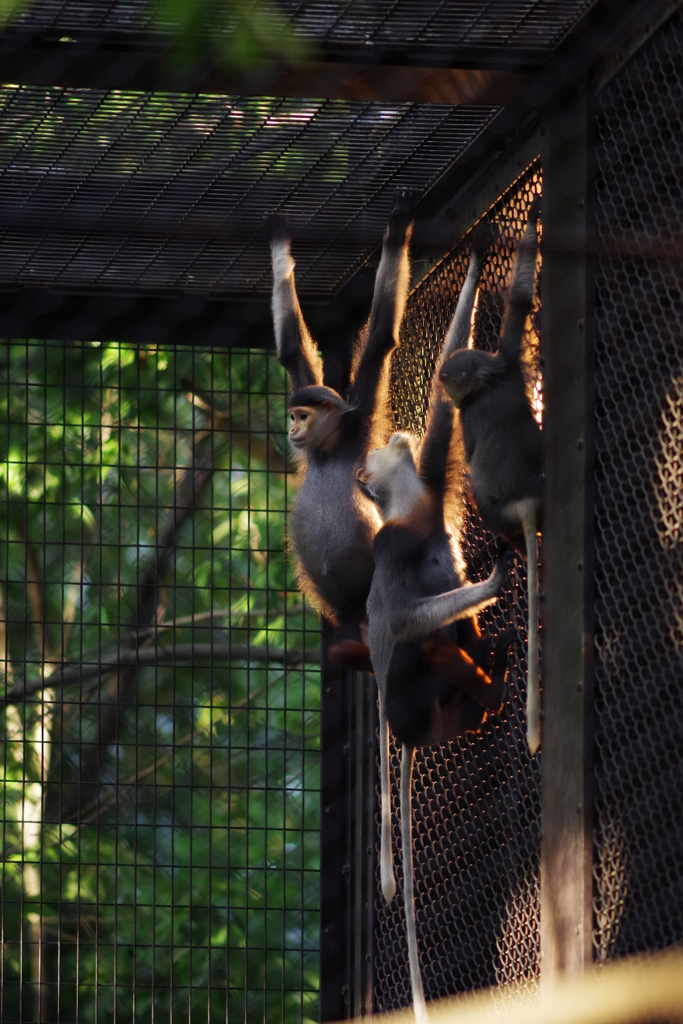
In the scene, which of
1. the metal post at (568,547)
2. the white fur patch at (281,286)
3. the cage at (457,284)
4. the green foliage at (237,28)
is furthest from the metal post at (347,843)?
the green foliage at (237,28)

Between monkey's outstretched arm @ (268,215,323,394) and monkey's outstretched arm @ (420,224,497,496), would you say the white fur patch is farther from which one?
monkey's outstretched arm @ (420,224,497,496)

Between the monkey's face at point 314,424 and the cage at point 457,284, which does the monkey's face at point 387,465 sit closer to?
the cage at point 457,284

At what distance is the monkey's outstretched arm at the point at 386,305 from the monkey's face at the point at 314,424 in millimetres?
48

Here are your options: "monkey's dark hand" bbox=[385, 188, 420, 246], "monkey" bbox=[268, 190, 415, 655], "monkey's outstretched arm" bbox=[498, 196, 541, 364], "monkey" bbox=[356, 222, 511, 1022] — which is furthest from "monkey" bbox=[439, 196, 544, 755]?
"monkey" bbox=[268, 190, 415, 655]

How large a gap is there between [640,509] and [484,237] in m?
0.68

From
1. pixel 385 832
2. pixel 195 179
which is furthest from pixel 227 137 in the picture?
pixel 385 832

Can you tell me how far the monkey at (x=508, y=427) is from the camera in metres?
→ 1.62

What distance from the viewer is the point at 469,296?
1.92 metres

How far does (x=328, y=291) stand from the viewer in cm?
266

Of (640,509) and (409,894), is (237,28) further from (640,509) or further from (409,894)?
(409,894)

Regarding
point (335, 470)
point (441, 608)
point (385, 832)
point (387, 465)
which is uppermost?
point (335, 470)

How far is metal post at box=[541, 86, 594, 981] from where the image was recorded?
4.82 ft

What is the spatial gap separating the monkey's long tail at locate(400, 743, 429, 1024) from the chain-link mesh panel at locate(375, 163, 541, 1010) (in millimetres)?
104

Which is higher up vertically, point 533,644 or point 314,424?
point 314,424
